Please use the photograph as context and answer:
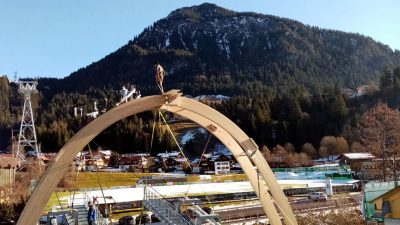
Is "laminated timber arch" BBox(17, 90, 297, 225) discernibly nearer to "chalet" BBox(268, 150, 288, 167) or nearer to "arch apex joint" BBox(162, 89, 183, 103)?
"arch apex joint" BBox(162, 89, 183, 103)

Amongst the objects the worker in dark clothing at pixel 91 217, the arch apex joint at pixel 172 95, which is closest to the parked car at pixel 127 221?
the worker in dark clothing at pixel 91 217

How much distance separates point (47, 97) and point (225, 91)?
7894cm

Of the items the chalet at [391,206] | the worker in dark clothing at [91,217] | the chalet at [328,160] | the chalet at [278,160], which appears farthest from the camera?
A: the chalet at [278,160]

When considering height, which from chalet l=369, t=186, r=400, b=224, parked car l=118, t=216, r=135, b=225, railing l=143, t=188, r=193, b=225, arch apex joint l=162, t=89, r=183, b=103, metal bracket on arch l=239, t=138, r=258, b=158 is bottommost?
parked car l=118, t=216, r=135, b=225

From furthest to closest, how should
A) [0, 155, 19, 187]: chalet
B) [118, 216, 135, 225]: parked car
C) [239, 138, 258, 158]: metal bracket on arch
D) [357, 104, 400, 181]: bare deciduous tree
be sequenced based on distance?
[0, 155, 19, 187]: chalet → [357, 104, 400, 181]: bare deciduous tree → [118, 216, 135, 225]: parked car → [239, 138, 258, 158]: metal bracket on arch

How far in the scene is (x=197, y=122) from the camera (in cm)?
914

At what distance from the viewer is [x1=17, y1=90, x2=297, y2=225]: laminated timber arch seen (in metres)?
7.38

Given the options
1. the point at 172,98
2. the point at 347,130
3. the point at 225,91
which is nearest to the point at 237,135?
the point at 172,98

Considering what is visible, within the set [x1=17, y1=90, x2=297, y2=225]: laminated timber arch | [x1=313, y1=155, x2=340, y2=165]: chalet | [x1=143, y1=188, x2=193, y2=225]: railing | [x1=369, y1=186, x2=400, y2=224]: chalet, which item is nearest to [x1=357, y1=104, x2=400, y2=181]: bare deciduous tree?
[x1=143, y1=188, x2=193, y2=225]: railing

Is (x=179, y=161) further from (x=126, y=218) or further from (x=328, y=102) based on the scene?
(x=126, y=218)

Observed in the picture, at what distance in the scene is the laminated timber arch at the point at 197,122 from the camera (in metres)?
7.38

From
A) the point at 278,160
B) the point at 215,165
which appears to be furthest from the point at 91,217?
the point at 215,165

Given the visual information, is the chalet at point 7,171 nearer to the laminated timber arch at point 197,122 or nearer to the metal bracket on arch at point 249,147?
the laminated timber arch at point 197,122

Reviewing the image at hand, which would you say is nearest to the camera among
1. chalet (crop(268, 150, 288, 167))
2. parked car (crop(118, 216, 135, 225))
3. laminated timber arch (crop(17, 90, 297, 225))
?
laminated timber arch (crop(17, 90, 297, 225))
